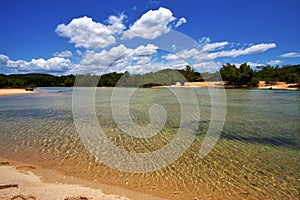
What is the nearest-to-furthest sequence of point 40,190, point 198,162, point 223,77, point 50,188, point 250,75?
point 40,190
point 50,188
point 198,162
point 250,75
point 223,77

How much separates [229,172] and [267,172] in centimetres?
122

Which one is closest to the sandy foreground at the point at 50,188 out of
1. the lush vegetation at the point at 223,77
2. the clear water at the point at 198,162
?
the clear water at the point at 198,162

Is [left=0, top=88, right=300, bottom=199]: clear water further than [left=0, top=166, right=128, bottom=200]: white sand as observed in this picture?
Yes

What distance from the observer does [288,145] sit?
1014cm

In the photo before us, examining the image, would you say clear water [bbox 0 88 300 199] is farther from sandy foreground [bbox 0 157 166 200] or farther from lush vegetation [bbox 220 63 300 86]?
lush vegetation [bbox 220 63 300 86]

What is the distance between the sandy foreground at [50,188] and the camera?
519cm

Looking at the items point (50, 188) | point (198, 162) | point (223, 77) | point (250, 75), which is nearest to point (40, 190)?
point (50, 188)

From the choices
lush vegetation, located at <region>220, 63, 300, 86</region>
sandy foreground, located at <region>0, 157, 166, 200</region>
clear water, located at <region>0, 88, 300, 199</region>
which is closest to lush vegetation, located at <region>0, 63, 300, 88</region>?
lush vegetation, located at <region>220, 63, 300, 86</region>

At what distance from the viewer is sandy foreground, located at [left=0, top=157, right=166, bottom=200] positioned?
204 inches

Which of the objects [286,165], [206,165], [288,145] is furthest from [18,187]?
[288,145]

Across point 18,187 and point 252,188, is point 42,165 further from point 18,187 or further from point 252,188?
point 252,188

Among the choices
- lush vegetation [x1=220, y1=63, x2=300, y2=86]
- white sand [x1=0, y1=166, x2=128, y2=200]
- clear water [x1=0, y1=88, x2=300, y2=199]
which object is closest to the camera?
white sand [x1=0, y1=166, x2=128, y2=200]

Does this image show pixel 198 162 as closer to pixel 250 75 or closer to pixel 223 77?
pixel 250 75

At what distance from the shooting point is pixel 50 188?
5695 mm
